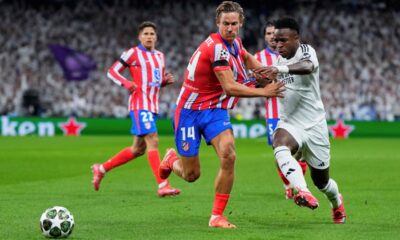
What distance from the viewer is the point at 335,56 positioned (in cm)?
3669

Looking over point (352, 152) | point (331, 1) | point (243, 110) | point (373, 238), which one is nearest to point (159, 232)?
point (373, 238)

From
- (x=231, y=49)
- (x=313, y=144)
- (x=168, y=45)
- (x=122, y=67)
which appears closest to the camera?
(x=313, y=144)

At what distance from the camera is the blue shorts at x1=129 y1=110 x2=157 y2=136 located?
12.9 m

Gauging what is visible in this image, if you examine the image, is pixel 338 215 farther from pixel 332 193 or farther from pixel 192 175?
pixel 192 175

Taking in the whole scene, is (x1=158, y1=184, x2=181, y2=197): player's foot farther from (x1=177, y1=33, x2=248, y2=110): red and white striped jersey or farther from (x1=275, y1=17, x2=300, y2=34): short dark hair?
(x1=275, y1=17, x2=300, y2=34): short dark hair

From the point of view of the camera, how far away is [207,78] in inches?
348

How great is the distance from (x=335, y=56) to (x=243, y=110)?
5.85 meters

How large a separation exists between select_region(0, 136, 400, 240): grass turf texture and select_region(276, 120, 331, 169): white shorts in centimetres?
65

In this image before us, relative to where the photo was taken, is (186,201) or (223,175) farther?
(186,201)

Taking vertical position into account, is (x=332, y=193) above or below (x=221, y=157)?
below

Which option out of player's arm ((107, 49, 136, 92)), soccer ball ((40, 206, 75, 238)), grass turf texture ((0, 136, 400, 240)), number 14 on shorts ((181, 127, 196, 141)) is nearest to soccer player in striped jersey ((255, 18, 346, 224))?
grass turf texture ((0, 136, 400, 240))

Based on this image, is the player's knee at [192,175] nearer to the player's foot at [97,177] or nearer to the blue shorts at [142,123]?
the player's foot at [97,177]

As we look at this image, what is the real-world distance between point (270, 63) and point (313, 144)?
3.97 metres

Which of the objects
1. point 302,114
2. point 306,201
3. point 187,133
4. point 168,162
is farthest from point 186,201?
point 306,201
